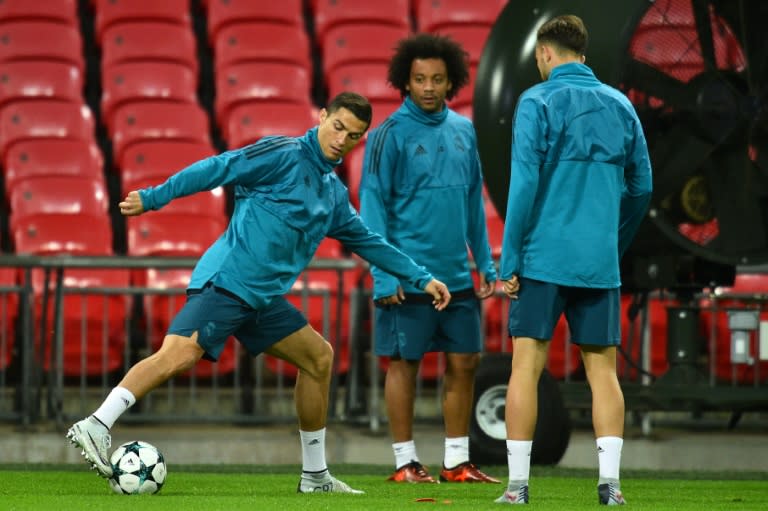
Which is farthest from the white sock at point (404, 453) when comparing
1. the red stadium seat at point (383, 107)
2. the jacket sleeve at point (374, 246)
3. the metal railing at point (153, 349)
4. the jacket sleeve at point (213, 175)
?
the red stadium seat at point (383, 107)

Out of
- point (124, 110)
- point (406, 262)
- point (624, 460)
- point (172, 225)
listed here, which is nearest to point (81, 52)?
point (124, 110)

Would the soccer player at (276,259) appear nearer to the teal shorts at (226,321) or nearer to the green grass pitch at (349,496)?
the teal shorts at (226,321)

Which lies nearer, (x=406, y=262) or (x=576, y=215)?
(x=576, y=215)

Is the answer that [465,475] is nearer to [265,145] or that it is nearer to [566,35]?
[265,145]

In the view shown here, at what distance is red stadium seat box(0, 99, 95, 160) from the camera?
1148cm

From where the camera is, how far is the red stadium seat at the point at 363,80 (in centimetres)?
1193

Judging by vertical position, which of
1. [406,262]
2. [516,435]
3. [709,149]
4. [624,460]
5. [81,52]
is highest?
[81,52]

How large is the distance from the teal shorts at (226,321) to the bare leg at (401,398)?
948 millimetres

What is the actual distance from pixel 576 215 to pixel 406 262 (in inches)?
38.8

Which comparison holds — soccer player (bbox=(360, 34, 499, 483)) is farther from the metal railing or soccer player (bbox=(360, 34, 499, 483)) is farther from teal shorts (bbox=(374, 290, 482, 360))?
the metal railing

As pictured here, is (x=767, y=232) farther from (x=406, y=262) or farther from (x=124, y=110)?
(x=124, y=110)

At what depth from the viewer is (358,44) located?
40.9ft

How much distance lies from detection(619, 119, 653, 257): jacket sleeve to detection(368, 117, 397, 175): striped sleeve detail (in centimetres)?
136

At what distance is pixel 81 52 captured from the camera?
12680 millimetres
